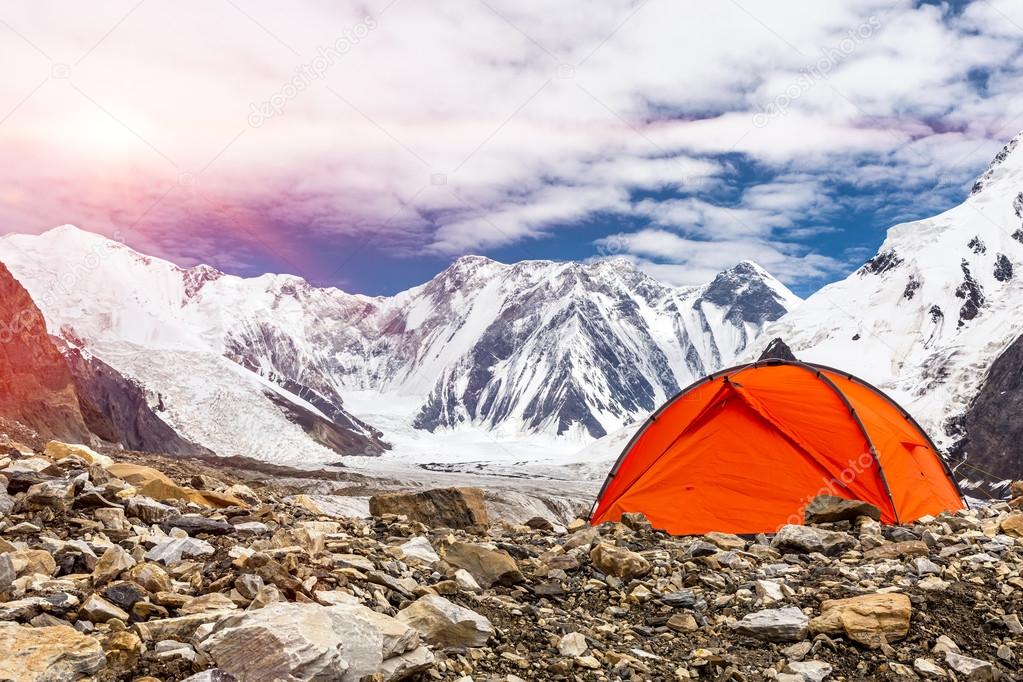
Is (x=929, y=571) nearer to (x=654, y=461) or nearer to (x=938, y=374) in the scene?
(x=654, y=461)

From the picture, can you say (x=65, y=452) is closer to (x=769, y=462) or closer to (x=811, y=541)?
(x=811, y=541)

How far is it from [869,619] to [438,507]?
6843 millimetres

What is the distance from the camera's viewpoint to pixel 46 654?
4969 mm

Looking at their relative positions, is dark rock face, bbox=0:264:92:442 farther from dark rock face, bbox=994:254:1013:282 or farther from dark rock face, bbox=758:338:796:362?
dark rock face, bbox=994:254:1013:282

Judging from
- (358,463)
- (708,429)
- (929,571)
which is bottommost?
(358,463)

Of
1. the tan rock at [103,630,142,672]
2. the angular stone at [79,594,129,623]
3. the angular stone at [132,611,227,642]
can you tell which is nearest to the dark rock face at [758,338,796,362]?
the angular stone at [132,611,227,642]

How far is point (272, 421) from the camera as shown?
531 ft

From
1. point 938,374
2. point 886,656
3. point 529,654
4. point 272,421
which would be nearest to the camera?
point 529,654

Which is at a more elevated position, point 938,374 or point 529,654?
point 938,374

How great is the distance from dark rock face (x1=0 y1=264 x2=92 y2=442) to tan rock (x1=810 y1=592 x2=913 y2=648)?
96.7m

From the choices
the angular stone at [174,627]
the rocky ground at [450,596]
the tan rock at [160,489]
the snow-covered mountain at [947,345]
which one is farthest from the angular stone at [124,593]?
the snow-covered mountain at [947,345]

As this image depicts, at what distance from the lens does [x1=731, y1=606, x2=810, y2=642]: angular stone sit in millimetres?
7812

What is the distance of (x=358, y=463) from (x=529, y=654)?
632ft

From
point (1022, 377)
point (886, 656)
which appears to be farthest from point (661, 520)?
point (1022, 377)
